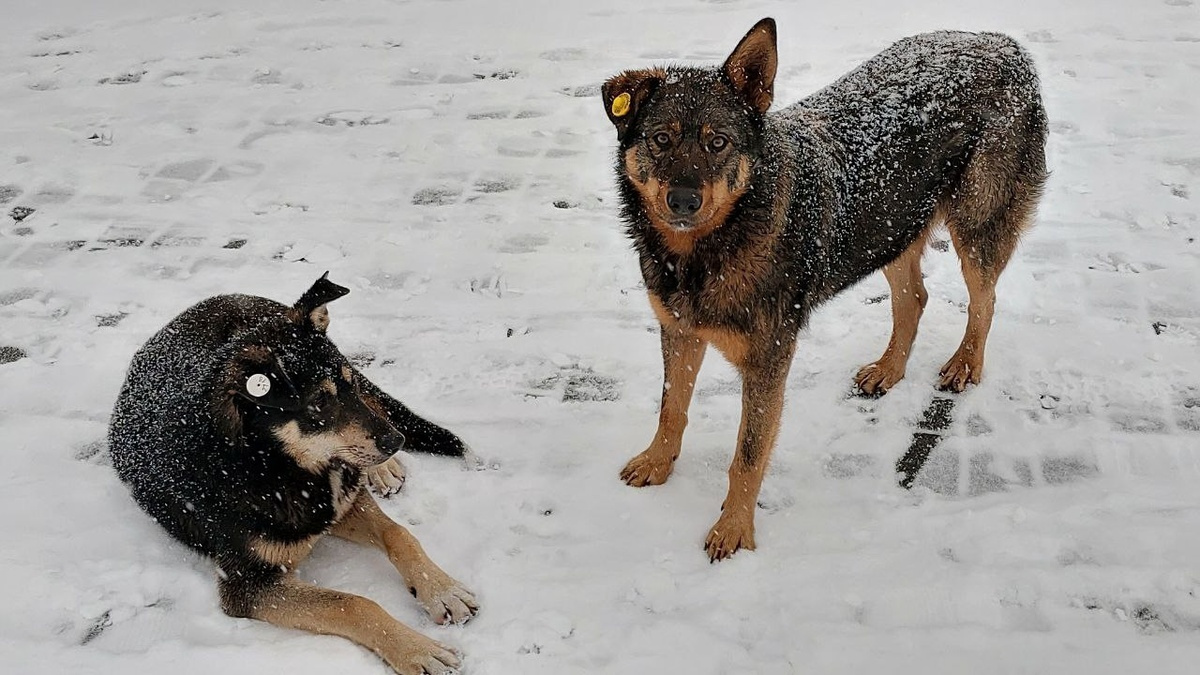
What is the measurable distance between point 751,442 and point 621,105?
4.68ft

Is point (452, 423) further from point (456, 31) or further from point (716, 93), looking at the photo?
point (456, 31)

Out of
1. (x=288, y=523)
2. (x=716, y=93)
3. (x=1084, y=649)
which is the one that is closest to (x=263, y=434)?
(x=288, y=523)

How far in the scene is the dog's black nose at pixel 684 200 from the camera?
10.4ft

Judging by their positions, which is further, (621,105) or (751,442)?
(751,442)

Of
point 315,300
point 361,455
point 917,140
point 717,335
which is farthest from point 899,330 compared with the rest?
point 315,300

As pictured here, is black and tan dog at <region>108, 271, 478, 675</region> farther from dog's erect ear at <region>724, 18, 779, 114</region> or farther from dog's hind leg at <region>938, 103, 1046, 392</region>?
dog's hind leg at <region>938, 103, 1046, 392</region>

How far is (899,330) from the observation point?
15.0 ft

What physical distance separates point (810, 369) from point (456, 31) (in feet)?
18.9

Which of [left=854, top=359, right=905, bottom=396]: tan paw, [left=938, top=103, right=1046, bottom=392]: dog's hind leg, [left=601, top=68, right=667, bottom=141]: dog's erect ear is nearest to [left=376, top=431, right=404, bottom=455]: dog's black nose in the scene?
[left=601, top=68, right=667, bottom=141]: dog's erect ear

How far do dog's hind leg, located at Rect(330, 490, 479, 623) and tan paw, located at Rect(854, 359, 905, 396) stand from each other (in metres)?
2.26

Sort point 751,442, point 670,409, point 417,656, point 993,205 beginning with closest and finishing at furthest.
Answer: point 417,656, point 751,442, point 670,409, point 993,205

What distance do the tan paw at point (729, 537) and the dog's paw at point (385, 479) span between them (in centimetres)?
139

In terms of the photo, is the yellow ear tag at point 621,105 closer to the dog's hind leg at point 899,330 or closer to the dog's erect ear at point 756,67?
the dog's erect ear at point 756,67

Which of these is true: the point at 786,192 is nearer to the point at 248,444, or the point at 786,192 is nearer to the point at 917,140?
the point at 917,140
